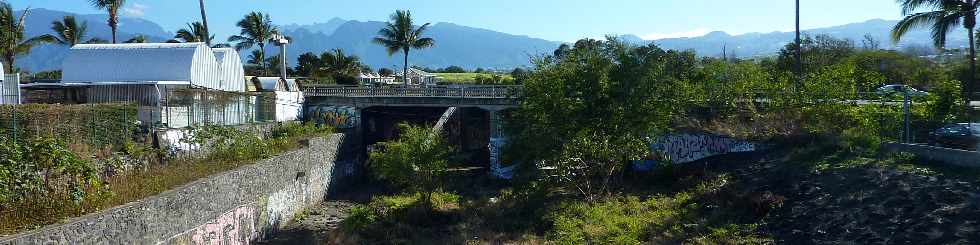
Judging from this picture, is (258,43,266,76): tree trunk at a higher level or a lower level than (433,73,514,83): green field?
higher

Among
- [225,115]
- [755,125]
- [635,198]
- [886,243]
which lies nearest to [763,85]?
[755,125]

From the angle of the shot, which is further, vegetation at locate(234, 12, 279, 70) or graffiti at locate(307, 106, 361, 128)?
vegetation at locate(234, 12, 279, 70)

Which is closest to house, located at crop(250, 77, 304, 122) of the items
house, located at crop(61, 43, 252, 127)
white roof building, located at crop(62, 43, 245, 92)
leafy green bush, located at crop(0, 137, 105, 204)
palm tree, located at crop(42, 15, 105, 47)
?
house, located at crop(61, 43, 252, 127)

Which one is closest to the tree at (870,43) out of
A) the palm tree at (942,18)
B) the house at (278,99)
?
the palm tree at (942,18)

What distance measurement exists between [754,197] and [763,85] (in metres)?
11.7

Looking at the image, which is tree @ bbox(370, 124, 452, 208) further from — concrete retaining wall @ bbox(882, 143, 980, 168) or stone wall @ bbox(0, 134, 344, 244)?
concrete retaining wall @ bbox(882, 143, 980, 168)

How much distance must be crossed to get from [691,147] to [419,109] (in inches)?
803

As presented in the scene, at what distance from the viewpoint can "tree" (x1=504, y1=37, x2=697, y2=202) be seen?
83.3 feet

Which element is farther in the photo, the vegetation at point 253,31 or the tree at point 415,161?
the vegetation at point 253,31

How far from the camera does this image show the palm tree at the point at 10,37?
41469 millimetres

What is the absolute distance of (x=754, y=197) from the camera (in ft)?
70.6

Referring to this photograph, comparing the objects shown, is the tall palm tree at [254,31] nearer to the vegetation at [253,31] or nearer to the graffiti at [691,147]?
the vegetation at [253,31]

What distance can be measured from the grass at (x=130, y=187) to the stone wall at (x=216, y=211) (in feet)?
1.39

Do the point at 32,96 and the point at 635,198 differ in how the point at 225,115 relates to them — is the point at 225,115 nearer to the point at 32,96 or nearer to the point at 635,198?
the point at 32,96
